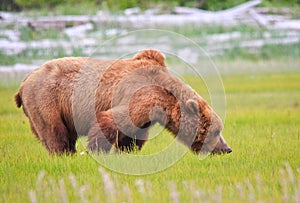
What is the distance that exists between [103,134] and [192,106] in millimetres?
815

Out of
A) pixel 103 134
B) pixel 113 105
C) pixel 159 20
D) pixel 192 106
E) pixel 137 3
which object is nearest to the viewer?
pixel 192 106

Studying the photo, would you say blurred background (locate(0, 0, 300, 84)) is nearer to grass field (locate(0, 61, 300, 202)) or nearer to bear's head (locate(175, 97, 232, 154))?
grass field (locate(0, 61, 300, 202))

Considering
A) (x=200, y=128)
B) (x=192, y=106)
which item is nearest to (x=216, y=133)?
(x=200, y=128)

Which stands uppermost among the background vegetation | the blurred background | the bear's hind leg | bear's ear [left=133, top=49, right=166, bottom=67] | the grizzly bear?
bear's ear [left=133, top=49, right=166, bottom=67]

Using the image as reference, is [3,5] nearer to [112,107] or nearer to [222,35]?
[222,35]

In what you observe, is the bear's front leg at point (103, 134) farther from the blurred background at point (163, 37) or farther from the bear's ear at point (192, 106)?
the blurred background at point (163, 37)

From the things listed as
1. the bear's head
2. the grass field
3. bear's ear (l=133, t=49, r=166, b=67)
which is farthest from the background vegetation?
the bear's head

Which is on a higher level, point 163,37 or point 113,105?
point 113,105

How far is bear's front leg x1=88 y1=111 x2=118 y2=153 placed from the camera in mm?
6316

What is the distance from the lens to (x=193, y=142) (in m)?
6.45

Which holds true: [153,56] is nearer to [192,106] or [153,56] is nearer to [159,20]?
[192,106]

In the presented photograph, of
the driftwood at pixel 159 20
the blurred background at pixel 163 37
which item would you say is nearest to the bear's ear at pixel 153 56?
the blurred background at pixel 163 37

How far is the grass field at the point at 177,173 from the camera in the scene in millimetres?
4781

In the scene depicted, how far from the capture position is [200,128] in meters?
6.38
